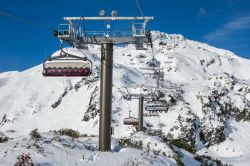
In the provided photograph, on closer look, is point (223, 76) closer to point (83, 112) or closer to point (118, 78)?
point (118, 78)

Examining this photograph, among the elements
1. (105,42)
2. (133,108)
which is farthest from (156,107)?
(133,108)

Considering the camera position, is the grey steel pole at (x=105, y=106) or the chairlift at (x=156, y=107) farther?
the chairlift at (x=156, y=107)

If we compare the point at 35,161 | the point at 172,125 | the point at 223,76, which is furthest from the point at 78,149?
the point at 223,76

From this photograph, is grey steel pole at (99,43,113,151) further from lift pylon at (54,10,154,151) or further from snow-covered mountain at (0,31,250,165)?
snow-covered mountain at (0,31,250,165)

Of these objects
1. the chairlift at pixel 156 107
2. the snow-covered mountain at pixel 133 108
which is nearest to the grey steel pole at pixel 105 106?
the chairlift at pixel 156 107

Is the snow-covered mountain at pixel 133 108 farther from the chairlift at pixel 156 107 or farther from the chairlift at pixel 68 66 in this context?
the chairlift at pixel 68 66

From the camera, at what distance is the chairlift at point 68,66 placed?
56.0 ft

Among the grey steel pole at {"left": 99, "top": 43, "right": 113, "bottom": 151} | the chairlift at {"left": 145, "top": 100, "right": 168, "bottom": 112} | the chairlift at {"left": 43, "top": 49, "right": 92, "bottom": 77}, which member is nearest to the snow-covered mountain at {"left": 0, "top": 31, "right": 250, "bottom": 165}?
the chairlift at {"left": 145, "top": 100, "right": 168, "bottom": 112}

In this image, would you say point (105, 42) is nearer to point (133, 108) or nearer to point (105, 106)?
point (105, 106)

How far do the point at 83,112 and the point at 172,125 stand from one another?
19.8 metres

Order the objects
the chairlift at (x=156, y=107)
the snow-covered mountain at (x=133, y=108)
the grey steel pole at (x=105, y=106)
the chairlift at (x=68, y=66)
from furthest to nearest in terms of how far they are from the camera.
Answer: the snow-covered mountain at (x=133, y=108) < the chairlift at (x=156, y=107) < the grey steel pole at (x=105, y=106) < the chairlift at (x=68, y=66)

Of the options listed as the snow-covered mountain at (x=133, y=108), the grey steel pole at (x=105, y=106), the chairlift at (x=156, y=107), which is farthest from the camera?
the snow-covered mountain at (x=133, y=108)

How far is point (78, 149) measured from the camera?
58.2 ft

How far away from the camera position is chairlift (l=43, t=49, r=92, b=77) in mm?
17078
